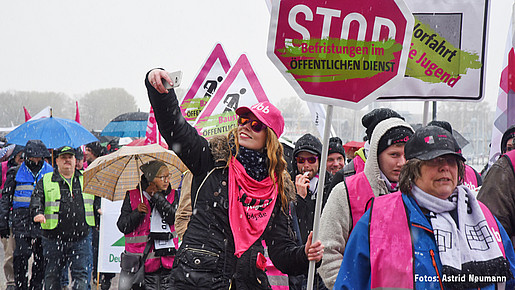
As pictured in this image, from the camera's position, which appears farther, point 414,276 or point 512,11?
point 512,11

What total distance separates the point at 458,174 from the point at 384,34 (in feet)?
3.00

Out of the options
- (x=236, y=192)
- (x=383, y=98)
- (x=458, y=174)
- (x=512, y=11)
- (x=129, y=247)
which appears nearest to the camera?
(x=458, y=174)

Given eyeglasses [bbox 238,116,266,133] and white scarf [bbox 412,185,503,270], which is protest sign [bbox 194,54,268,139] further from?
white scarf [bbox 412,185,503,270]

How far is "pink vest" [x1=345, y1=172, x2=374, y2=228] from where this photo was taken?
382cm

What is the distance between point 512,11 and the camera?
626 centimetres

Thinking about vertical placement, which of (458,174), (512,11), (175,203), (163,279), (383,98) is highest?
(512,11)

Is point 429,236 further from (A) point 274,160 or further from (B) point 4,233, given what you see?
(B) point 4,233

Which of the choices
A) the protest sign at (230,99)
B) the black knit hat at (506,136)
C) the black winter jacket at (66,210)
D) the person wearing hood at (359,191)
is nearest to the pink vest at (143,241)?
the protest sign at (230,99)

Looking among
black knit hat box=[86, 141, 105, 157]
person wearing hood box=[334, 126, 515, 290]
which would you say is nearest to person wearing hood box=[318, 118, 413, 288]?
person wearing hood box=[334, 126, 515, 290]

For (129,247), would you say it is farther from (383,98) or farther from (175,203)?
(383,98)

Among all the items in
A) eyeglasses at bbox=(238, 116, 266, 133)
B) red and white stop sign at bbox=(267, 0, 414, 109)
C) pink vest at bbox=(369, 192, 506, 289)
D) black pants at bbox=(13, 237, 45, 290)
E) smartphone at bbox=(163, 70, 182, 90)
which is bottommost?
black pants at bbox=(13, 237, 45, 290)

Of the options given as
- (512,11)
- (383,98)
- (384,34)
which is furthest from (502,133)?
(384,34)

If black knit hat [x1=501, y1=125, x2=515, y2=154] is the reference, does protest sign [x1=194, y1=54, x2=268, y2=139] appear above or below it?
above

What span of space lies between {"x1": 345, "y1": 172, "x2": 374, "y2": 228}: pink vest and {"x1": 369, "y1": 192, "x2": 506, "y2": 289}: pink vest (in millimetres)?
588
